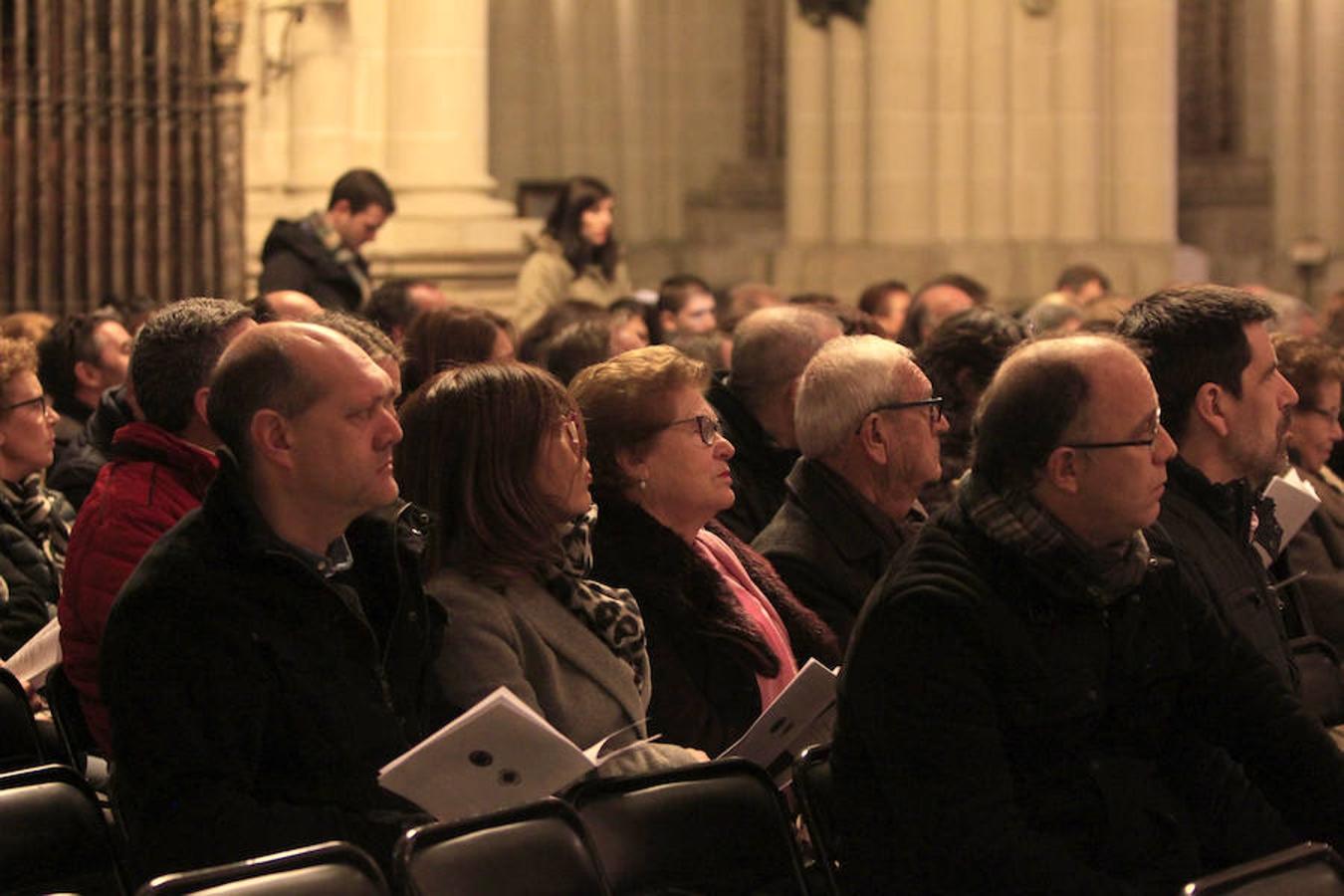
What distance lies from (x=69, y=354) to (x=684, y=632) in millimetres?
3738

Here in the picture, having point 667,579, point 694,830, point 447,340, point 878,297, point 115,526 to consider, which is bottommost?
point 694,830

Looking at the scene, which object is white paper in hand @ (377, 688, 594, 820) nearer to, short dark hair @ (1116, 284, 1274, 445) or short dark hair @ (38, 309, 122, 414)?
short dark hair @ (1116, 284, 1274, 445)

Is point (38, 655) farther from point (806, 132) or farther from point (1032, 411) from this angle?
point (806, 132)

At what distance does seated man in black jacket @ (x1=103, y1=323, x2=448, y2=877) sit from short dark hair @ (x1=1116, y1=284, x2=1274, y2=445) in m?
1.65

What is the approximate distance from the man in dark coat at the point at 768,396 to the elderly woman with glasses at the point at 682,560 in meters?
1.33

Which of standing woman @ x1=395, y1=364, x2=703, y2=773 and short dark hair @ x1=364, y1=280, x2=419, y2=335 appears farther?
short dark hair @ x1=364, y1=280, x2=419, y2=335

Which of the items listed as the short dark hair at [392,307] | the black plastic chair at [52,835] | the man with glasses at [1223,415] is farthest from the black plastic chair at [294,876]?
the short dark hair at [392,307]

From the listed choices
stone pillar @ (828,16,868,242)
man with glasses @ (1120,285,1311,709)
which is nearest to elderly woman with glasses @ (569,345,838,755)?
man with glasses @ (1120,285,1311,709)

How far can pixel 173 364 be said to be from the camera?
4797 millimetres

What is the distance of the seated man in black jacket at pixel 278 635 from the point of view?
368 cm

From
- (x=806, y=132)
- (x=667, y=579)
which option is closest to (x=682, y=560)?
(x=667, y=579)

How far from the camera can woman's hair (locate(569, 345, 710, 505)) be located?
491cm

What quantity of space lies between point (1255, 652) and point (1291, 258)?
489 inches

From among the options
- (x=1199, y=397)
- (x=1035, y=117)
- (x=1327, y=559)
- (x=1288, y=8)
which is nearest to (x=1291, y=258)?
(x=1288, y=8)
